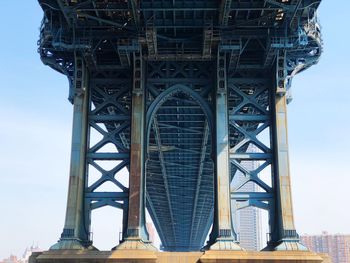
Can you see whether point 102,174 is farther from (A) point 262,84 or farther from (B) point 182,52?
(A) point 262,84

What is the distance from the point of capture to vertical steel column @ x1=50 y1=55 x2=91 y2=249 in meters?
31.5

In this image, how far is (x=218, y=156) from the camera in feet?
109

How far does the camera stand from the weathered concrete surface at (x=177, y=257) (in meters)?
29.3

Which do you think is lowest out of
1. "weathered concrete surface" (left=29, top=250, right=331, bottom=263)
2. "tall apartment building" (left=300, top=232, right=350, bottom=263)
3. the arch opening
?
"weathered concrete surface" (left=29, top=250, right=331, bottom=263)

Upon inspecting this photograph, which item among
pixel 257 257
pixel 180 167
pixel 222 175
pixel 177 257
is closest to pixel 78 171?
pixel 177 257

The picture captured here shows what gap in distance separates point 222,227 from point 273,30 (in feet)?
40.7

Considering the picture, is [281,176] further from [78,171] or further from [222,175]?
[78,171]

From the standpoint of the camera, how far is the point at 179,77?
37406 mm

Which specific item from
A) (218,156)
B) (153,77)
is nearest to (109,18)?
(153,77)

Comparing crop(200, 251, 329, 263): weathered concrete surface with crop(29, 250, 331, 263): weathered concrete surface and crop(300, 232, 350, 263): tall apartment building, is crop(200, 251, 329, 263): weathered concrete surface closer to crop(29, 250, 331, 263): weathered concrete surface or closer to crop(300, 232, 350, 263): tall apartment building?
crop(29, 250, 331, 263): weathered concrete surface

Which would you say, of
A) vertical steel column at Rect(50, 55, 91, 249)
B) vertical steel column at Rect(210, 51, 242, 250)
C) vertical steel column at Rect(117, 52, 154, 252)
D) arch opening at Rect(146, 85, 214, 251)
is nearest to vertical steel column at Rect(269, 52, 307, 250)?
vertical steel column at Rect(210, 51, 242, 250)

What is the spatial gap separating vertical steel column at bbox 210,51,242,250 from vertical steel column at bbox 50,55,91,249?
7990 mm

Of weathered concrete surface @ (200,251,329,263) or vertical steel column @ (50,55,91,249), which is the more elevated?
vertical steel column @ (50,55,91,249)

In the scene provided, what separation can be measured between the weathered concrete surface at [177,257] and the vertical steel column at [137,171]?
3.75ft
